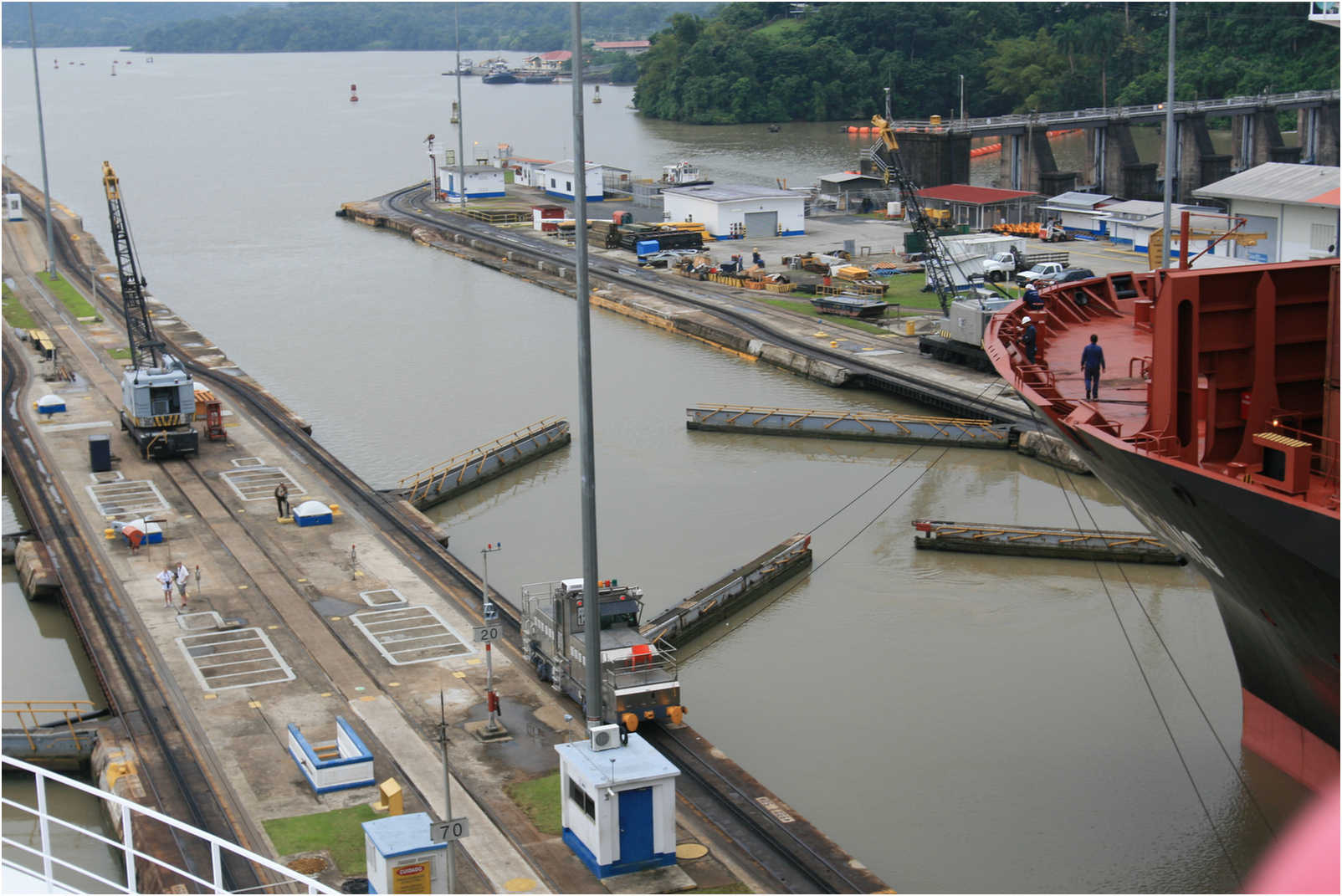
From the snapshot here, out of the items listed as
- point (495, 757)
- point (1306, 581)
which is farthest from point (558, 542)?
point (1306, 581)

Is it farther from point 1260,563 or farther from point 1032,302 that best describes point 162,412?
point 1260,563

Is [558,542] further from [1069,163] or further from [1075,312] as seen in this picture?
[1069,163]

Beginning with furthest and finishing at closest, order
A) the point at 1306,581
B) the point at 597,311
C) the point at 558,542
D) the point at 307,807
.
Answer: the point at 597,311, the point at 558,542, the point at 307,807, the point at 1306,581

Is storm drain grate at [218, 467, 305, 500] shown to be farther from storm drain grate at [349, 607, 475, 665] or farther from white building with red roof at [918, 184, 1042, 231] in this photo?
white building with red roof at [918, 184, 1042, 231]

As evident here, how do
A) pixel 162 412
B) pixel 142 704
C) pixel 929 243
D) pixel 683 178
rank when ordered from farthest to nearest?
pixel 683 178
pixel 929 243
pixel 162 412
pixel 142 704

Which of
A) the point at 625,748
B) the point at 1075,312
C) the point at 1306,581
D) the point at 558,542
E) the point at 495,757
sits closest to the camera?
the point at 1306,581

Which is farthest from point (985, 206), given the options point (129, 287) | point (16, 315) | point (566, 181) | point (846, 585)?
point (846, 585)
